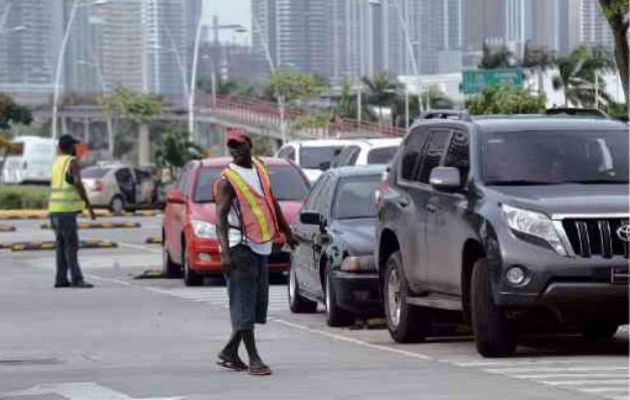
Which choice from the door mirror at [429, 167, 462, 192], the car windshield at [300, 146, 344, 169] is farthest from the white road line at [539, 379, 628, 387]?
the car windshield at [300, 146, 344, 169]

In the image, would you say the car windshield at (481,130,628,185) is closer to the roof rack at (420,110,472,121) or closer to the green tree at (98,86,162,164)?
the roof rack at (420,110,472,121)

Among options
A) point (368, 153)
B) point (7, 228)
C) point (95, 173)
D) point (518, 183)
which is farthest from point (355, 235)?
point (95, 173)

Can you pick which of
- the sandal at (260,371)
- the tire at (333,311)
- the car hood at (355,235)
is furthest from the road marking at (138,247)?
the sandal at (260,371)

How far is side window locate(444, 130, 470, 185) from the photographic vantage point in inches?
599

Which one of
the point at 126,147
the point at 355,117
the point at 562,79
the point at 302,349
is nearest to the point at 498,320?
the point at 302,349

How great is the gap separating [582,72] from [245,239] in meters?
41.4

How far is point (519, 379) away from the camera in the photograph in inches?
512

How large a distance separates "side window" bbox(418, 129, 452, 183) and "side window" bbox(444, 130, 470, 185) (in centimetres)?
15

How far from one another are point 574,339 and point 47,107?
3203 inches

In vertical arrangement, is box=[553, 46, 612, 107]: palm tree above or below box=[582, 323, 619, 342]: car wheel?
above

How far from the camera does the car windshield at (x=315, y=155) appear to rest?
36.9m

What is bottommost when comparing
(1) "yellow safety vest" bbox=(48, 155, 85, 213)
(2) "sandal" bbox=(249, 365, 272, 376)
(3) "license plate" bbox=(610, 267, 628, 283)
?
(2) "sandal" bbox=(249, 365, 272, 376)

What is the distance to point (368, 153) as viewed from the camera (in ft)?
103

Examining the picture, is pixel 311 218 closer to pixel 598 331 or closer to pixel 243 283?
pixel 598 331
